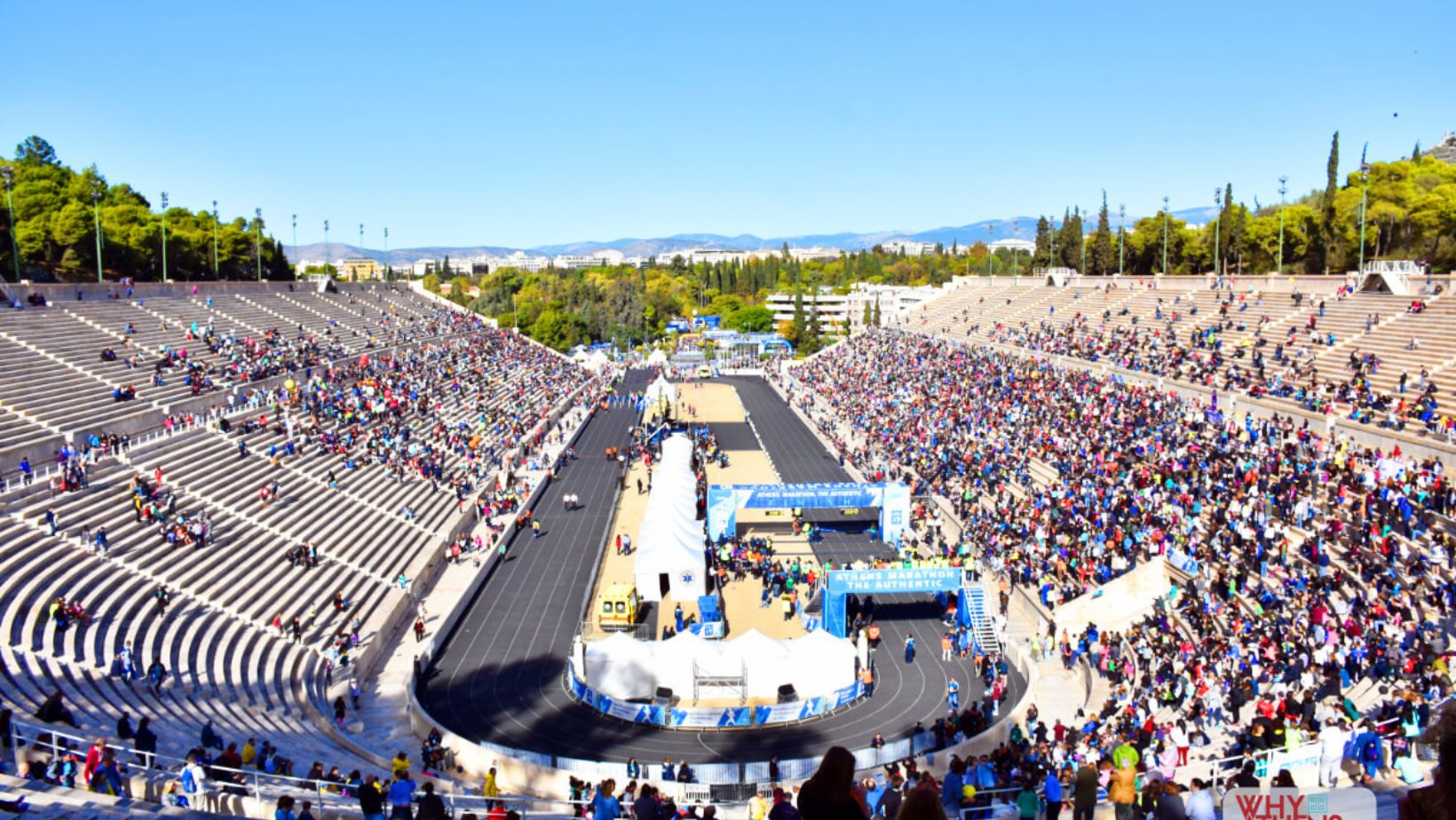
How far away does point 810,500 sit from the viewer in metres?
32.1

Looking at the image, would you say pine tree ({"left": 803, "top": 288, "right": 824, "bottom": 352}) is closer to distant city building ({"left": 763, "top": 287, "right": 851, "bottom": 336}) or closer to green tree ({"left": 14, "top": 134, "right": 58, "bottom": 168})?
distant city building ({"left": 763, "top": 287, "right": 851, "bottom": 336})

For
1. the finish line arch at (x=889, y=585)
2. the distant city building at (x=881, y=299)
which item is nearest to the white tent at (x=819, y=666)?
the finish line arch at (x=889, y=585)

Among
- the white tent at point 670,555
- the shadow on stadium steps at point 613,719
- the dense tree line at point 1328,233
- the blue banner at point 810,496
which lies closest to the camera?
the shadow on stadium steps at point 613,719

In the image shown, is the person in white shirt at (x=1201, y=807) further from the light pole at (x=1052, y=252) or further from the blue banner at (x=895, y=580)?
the light pole at (x=1052, y=252)

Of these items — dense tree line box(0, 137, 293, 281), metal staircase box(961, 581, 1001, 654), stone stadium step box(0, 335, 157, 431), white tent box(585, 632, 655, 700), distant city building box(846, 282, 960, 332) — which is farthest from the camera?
distant city building box(846, 282, 960, 332)

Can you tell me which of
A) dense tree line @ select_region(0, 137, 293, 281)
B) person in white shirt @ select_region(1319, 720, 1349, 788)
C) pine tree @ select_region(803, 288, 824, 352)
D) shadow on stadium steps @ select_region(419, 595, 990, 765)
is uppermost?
dense tree line @ select_region(0, 137, 293, 281)

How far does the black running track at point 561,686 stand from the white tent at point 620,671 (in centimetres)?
66

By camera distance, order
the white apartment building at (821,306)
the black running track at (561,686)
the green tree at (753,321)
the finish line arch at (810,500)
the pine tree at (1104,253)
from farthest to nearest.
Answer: the white apartment building at (821,306), the green tree at (753,321), the pine tree at (1104,253), the finish line arch at (810,500), the black running track at (561,686)

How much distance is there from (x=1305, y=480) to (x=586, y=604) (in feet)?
61.4

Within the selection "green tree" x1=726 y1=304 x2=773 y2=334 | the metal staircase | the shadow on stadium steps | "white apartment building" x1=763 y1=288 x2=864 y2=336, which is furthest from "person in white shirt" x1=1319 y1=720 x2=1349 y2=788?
"white apartment building" x1=763 y1=288 x2=864 y2=336

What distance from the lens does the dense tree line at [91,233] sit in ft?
179

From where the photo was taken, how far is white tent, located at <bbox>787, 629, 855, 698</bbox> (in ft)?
66.9

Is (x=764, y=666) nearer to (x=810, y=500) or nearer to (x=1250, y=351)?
(x=810, y=500)

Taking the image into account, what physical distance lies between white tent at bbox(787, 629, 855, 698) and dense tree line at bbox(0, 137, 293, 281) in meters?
45.6
